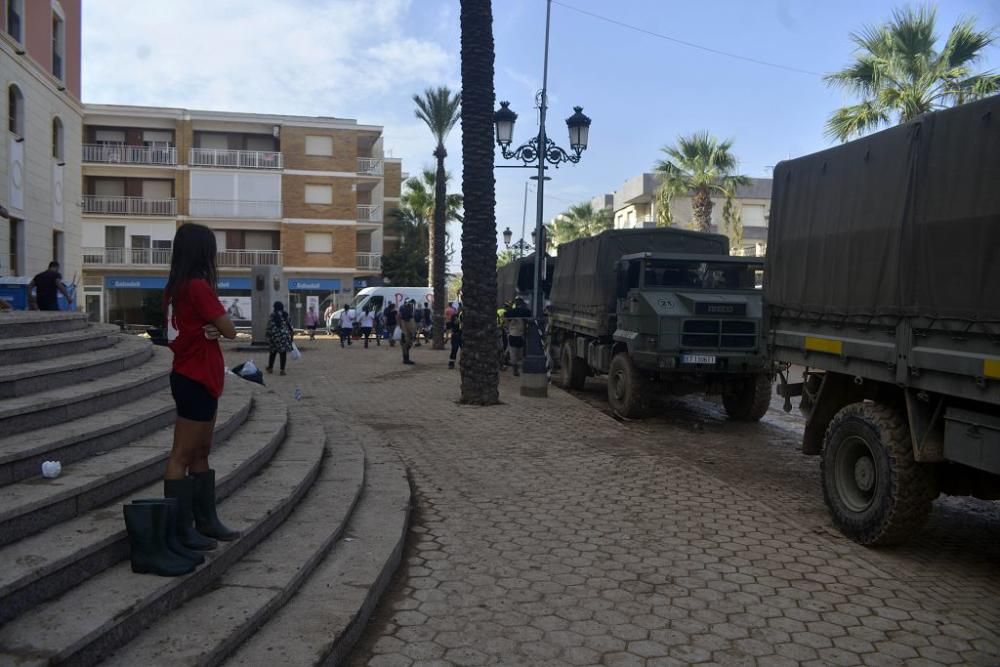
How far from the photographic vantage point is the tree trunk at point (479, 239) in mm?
11672

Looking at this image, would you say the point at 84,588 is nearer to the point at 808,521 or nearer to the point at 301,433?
the point at 301,433

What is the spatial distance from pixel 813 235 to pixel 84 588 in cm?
572

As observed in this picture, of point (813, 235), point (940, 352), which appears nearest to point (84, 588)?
point (940, 352)

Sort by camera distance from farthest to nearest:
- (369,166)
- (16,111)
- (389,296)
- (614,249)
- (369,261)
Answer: (369,261) → (369,166) → (389,296) → (16,111) → (614,249)

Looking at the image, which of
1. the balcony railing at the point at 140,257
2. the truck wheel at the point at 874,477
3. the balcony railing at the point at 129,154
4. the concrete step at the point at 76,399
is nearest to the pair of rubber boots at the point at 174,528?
the concrete step at the point at 76,399

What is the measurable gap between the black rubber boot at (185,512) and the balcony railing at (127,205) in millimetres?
44577

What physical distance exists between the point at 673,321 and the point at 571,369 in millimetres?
4816

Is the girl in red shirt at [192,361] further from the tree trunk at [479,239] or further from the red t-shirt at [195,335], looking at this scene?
the tree trunk at [479,239]

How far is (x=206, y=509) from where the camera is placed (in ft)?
13.5

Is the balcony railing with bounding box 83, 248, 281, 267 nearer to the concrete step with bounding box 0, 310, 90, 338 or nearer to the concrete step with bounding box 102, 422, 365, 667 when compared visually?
the concrete step with bounding box 0, 310, 90, 338

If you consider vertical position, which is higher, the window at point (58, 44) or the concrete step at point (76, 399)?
the window at point (58, 44)

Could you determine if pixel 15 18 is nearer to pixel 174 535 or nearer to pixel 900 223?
pixel 174 535

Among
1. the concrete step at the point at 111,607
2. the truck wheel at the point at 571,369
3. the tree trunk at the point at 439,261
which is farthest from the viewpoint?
the tree trunk at the point at 439,261

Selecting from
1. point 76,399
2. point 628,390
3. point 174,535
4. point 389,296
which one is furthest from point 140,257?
point 174,535
